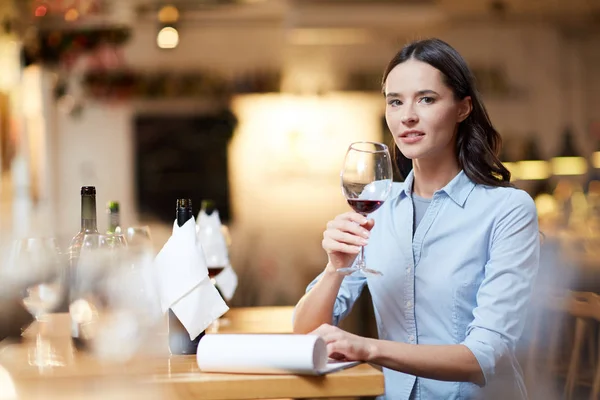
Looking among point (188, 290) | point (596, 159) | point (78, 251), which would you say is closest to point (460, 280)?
point (188, 290)

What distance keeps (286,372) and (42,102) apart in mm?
6156

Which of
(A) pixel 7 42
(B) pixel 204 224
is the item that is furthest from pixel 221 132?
(B) pixel 204 224

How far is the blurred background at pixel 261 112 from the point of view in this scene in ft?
23.2

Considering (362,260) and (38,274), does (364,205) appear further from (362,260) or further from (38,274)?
(38,274)

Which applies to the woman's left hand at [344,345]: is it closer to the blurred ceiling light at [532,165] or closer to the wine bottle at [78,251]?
the wine bottle at [78,251]

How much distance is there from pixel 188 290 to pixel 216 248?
0.82m

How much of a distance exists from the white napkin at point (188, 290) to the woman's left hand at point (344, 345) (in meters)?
0.25

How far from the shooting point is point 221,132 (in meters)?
7.27

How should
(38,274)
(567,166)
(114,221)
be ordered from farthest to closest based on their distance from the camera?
(567,166)
(114,221)
(38,274)

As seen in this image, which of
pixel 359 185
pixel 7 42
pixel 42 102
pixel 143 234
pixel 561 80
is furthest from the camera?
pixel 561 80

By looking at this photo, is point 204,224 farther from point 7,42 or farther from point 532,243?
point 7,42

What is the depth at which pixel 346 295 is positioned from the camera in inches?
73.7

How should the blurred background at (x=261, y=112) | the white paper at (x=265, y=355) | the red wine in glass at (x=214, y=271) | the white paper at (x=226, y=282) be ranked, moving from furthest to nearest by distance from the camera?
the blurred background at (x=261, y=112) → the white paper at (x=226, y=282) → the red wine in glass at (x=214, y=271) → the white paper at (x=265, y=355)

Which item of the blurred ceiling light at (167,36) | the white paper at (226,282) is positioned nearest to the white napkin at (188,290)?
the white paper at (226,282)
